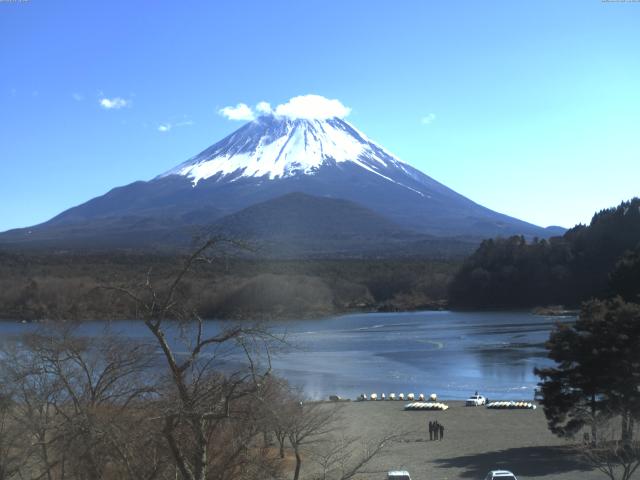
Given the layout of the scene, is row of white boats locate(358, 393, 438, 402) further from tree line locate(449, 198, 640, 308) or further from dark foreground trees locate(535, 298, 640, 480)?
tree line locate(449, 198, 640, 308)

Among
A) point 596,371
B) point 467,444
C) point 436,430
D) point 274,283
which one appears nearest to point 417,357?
point 436,430

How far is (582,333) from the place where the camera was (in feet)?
44.2

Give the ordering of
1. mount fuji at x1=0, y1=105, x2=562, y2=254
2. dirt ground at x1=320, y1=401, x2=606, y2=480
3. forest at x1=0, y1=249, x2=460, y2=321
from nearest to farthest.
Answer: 1. dirt ground at x1=320, y1=401, x2=606, y2=480
2. forest at x1=0, y1=249, x2=460, y2=321
3. mount fuji at x1=0, y1=105, x2=562, y2=254

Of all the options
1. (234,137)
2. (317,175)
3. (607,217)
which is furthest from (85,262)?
(234,137)

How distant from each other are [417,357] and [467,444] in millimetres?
17127

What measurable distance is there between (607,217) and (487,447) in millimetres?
45428

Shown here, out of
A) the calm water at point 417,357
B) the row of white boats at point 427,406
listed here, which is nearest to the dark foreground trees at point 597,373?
the calm water at point 417,357

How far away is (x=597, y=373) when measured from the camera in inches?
472

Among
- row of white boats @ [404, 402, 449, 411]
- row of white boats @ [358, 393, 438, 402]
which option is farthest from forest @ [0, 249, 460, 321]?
row of white boats @ [404, 402, 449, 411]

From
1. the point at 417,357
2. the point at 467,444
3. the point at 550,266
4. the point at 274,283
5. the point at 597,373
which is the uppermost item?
the point at 550,266

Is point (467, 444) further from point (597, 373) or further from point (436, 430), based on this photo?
point (597, 373)

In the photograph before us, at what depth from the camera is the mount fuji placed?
91.9 metres

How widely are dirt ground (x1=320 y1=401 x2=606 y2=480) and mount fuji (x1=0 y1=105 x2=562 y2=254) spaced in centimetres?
5539

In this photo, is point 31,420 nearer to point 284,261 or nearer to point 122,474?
point 122,474
